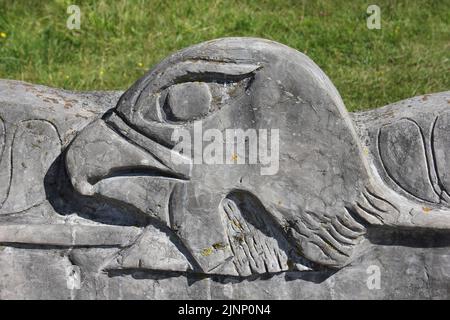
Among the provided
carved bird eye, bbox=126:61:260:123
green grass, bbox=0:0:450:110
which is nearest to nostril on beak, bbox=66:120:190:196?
carved bird eye, bbox=126:61:260:123

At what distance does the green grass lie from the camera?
498 centimetres

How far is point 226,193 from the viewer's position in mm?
2824

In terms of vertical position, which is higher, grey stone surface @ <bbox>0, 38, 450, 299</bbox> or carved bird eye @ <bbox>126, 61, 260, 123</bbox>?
carved bird eye @ <bbox>126, 61, 260, 123</bbox>

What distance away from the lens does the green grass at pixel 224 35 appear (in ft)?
16.3

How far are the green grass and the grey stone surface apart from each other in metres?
1.97

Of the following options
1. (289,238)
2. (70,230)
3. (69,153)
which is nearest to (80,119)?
(69,153)

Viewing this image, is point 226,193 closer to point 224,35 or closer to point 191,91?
point 191,91

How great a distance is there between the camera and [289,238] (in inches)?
113

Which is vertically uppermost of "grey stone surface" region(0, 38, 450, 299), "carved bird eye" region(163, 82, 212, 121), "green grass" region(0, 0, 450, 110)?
"green grass" region(0, 0, 450, 110)

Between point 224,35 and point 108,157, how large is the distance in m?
2.69

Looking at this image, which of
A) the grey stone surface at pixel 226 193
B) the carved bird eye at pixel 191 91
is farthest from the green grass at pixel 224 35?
the carved bird eye at pixel 191 91

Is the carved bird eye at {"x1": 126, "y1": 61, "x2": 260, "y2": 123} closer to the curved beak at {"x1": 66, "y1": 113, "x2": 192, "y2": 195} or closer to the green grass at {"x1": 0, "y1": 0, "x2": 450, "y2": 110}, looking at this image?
the curved beak at {"x1": 66, "y1": 113, "x2": 192, "y2": 195}

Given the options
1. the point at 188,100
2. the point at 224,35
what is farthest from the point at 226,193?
the point at 224,35
